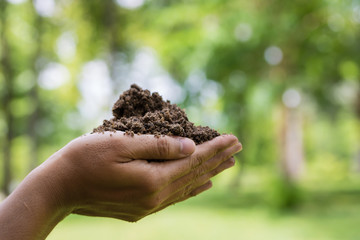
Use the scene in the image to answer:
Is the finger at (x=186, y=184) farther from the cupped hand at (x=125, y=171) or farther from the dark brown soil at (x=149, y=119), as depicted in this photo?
the dark brown soil at (x=149, y=119)

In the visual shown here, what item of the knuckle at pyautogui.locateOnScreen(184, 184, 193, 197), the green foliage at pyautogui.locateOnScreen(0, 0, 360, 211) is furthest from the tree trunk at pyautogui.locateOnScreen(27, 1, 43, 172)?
the knuckle at pyautogui.locateOnScreen(184, 184, 193, 197)

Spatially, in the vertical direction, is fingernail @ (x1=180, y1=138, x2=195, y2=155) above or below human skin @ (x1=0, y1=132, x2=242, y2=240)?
above

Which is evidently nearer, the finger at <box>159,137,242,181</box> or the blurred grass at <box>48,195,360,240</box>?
the finger at <box>159,137,242,181</box>

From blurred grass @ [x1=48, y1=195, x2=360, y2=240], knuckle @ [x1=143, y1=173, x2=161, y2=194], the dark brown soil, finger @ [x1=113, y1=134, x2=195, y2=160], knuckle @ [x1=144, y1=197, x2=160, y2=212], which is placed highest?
blurred grass @ [x1=48, y1=195, x2=360, y2=240]

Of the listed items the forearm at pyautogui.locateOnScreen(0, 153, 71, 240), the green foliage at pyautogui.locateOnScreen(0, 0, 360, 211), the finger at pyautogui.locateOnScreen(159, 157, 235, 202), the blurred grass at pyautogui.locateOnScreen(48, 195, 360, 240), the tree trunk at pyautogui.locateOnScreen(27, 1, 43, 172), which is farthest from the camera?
the tree trunk at pyautogui.locateOnScreen(27, 1, 43, 172)

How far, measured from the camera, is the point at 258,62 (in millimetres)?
10805

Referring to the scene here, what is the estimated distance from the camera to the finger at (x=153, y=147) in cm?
153

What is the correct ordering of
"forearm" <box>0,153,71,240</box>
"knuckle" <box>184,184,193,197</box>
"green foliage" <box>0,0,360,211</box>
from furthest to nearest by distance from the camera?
"green foliage" <box>0,0,360,211</box>, "knuckle" <box>184,184,193,197</box>, "forearm" <box>0,153,71,240</box>

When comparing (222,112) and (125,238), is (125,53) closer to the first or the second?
(222,112)

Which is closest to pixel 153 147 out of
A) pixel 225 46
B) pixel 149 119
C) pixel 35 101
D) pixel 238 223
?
pixel 149 119

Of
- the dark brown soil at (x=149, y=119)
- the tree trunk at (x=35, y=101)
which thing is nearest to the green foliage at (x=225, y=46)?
the tree trunk at (x=35, y=101)

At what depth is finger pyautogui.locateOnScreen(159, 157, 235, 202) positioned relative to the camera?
1644 mm

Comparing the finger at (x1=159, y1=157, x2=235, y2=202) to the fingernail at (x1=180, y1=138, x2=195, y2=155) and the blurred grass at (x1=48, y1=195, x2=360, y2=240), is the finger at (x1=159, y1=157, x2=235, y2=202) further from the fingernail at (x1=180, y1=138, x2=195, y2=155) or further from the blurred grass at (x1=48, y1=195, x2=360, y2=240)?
the blurred grass at (x1=48, y1=195, x2=360, y2=240)

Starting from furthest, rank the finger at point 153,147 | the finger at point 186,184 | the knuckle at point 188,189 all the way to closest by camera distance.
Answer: the knuckle at point 188,189, the finger at point 186,184, the finger at point 153,147
